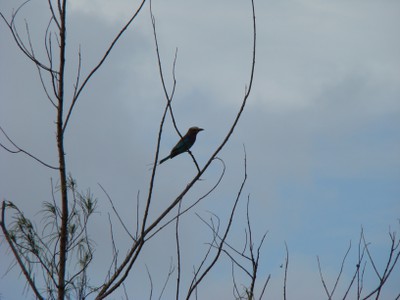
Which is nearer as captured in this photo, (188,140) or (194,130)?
(188,140)

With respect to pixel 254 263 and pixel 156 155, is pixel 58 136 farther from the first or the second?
pixel 254 263

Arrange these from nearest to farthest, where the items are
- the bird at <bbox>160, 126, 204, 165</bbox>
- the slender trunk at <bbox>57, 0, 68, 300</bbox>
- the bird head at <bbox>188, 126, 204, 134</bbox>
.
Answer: the slender trunk at <bbox>57, 0, 68, 300</bbox> < the bird at <bbox>160, 126, 204, 165</bbox> < the bird head at <bbox>188, 126, 204, 134</bbox>

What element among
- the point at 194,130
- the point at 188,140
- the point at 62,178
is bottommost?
the point at 62,178

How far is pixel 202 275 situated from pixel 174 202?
43 centimetres

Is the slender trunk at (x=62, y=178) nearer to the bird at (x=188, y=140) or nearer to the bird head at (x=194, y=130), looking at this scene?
the bird at (x=188, y=140)

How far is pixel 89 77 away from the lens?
265cm

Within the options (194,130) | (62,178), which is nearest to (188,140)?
(194,130)

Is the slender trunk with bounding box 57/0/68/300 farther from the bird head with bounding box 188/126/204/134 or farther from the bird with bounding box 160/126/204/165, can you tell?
the bird head with bounding box 188/126/204/134

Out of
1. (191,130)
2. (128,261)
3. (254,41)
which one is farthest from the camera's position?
(191,130)

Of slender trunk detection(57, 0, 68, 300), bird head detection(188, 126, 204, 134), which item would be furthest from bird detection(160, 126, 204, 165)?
slender trunk detection(57, 0, 68, 300)

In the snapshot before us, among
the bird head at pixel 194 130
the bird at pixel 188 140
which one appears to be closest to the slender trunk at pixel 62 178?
the bird at pixel 188 140

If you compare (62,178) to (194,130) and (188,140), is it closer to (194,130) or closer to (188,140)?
(188,140)

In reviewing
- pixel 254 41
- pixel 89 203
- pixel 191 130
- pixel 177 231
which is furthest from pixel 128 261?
pixel 191 130

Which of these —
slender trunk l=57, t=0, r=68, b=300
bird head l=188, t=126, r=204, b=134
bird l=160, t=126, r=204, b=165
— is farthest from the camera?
bird head l=188, t=126, r=204, b=134
